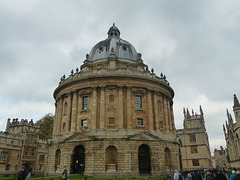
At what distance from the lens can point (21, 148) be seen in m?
52.5

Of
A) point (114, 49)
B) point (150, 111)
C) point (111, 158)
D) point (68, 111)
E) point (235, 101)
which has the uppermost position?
point (114, 49)

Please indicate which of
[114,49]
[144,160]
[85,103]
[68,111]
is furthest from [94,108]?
[114,49]

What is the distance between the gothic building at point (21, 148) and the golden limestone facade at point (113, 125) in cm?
2083

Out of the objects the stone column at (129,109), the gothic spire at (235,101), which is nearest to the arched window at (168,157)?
the stone column at (129,109)

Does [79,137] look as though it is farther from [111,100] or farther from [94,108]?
[111,100]

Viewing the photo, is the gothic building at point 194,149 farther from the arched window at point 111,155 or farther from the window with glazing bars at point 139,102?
the arched window at point 111,155

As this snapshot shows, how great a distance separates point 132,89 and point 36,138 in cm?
3680

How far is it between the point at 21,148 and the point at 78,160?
96.5ft

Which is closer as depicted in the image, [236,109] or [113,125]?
[113,125]

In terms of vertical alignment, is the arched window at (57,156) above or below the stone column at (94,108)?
below

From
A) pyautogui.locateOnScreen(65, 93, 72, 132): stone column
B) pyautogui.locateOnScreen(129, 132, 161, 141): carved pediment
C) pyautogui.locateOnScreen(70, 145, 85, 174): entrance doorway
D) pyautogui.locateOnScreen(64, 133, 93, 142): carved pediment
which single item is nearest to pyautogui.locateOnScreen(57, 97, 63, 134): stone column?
pyautogui.locateOnScreen(65, 93, 72, 132): stone column

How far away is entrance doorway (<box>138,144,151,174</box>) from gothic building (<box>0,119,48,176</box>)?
113 feet

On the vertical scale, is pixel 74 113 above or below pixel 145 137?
above

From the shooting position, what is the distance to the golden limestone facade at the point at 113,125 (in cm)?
2869
